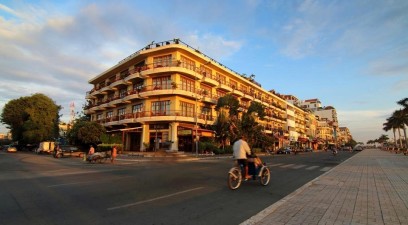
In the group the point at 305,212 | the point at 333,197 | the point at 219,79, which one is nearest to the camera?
the point at 305,212

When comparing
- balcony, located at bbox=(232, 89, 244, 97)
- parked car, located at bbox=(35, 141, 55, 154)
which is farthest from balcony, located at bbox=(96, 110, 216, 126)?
parked car, located at bbox=(35, 141, 55, 154)

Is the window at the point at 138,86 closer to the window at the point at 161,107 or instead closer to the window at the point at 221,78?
the window at the point at 161,107

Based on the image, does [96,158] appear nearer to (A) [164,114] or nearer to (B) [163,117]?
(B) [163,117]

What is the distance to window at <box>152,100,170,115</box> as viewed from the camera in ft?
131

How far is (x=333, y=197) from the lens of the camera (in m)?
8.34

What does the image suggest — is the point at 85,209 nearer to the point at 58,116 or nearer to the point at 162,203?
the point at 162,203

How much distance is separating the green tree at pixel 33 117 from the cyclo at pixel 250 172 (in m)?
56.7

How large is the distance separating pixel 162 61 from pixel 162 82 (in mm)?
3083

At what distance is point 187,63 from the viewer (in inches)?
1657

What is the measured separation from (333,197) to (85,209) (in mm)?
6974

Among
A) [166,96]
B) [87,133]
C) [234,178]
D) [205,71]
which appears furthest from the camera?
[205,71]

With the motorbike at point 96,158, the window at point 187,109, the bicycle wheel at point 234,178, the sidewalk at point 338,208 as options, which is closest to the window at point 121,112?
the window at point 187,109

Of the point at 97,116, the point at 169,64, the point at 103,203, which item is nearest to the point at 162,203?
the point at 103,203

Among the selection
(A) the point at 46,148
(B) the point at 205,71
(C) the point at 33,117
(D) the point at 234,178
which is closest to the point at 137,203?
(D) the point at 234,178
